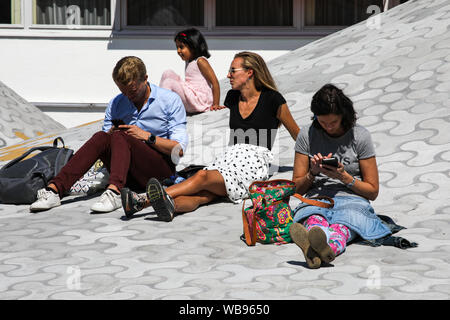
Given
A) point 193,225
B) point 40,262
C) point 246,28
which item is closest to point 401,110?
point 193,225

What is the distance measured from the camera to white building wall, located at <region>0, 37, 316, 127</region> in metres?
12.5

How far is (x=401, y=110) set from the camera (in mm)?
7359

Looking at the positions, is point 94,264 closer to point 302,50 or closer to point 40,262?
point 40,262

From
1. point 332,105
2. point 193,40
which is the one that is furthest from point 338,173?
point 193,40

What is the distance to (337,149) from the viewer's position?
4434mm

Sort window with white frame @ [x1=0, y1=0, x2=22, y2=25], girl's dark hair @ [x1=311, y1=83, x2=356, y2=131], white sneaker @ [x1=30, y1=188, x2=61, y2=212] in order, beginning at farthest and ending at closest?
window with white frame @ [x1=0, y1=0, x2=22, y2=25]
white sneaker @ [x1=30, y1=188, x2=61, y2=212]
girl's dark hair @ [x1=311, y1=83, x2=356, y2=131]

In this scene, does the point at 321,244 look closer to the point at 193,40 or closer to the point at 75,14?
the point at 193,40

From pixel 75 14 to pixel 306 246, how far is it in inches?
403

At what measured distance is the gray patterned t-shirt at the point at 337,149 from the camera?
436cm

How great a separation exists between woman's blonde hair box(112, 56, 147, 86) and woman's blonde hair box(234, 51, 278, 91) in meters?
0.82

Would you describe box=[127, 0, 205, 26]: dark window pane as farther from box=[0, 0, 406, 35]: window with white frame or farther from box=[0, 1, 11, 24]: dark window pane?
box=[0, 1, 11, 24]: dark window pane

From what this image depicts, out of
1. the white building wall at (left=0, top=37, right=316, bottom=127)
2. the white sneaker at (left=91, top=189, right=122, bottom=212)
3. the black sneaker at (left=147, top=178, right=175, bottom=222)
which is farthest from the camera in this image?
the white building wall at (left=0, top=37, right=316, bottom=127)

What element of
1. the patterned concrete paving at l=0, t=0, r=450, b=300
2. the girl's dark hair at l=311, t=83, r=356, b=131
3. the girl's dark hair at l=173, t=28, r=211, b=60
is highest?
the girl's dark hair at l=173, t=28, r=211, b=60

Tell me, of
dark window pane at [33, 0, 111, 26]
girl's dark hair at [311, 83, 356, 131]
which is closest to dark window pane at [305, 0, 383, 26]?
dark window pane at [33, 0, 111, 26]
